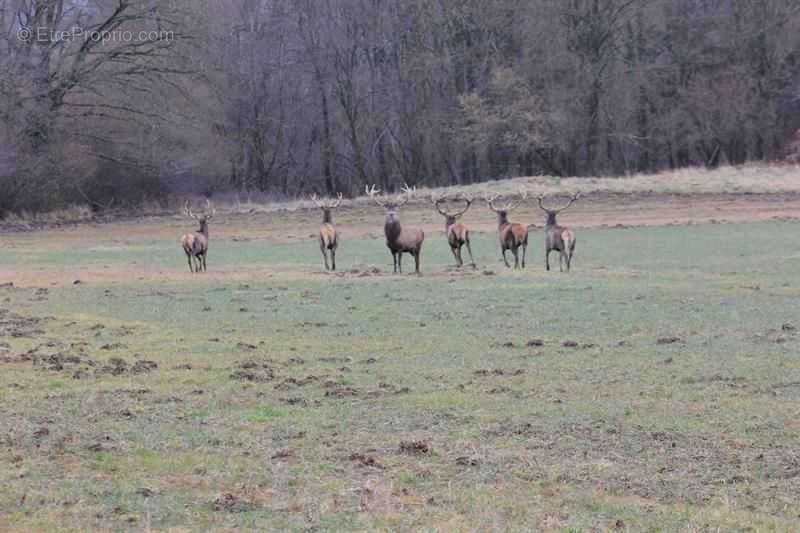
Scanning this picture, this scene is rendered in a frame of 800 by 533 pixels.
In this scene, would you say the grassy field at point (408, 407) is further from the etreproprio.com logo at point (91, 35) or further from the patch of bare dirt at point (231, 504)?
the etreproprio.com logo at point (91, 35)

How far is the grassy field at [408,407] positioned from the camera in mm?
7473

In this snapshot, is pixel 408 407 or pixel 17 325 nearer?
pixel 408 407

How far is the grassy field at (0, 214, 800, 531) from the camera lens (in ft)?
24.5

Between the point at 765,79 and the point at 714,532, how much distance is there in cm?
5761

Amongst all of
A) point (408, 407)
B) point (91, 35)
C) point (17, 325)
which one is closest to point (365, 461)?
point (408, 407)

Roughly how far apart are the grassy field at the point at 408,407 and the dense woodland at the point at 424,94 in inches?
1283

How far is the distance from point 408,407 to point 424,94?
53.0 meters

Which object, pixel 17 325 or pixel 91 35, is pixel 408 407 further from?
pixel 91 35

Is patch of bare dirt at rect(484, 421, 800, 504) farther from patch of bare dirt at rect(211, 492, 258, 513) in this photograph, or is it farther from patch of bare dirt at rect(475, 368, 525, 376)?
patch of bare dirt at rect(475, 368, 525, 376)

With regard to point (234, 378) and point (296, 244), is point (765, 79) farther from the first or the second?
point (234, 378)

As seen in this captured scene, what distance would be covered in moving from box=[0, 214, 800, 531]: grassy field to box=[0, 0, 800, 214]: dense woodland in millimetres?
32581

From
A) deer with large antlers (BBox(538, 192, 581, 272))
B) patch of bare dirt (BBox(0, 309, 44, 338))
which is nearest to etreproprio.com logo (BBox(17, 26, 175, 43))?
deer with large antlers (BBox(538, 192, 581, 272))

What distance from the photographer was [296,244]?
123 feet

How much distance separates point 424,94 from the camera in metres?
62.7
